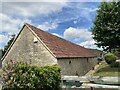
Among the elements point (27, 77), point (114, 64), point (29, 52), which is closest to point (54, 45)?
point (29, 52)

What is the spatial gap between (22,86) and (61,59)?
19.0ft

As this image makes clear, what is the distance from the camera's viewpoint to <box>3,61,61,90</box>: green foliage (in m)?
11.4

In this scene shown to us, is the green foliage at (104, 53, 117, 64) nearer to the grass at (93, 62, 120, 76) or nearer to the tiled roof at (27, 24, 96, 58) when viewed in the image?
the grass at (93, 62, 120, 76)

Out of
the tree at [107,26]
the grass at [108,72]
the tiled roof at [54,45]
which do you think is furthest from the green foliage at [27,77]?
the tree at [107,26]

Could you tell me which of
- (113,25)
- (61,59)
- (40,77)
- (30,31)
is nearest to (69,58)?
(61,59)

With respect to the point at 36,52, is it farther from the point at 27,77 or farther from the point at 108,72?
the point at 108,72

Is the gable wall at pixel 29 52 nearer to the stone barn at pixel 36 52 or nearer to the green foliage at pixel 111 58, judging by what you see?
the stone barn at pixel 36 52

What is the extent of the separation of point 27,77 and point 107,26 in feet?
52.8

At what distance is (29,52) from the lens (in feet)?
58.1

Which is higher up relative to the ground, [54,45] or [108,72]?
[54,45]

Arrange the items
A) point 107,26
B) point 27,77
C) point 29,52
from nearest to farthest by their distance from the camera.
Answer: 1. point 27,77
2. point 29,52
3. point 107,26

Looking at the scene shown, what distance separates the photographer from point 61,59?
1636 cm

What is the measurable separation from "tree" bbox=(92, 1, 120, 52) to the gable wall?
36.8 ft

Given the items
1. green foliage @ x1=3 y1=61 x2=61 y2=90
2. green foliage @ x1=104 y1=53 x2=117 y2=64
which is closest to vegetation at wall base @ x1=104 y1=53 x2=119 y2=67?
green foliage @ x1=104 y1=53 x2=117 y2=64
